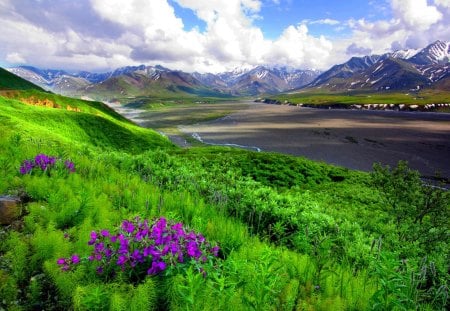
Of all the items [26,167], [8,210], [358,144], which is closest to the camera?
[8,210]

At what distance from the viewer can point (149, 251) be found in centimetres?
567

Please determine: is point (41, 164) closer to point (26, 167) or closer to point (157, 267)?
point (26, 167)

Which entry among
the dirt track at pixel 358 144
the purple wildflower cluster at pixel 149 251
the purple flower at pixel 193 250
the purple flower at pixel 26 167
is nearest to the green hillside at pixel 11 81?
the dirt track at pixel 358 144

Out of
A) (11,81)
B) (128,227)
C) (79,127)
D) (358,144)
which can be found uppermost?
(11,81)

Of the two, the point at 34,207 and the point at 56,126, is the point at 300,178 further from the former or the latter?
the point at 56,126

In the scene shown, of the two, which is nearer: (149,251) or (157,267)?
(157,267)

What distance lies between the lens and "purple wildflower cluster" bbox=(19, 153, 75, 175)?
1077 cm

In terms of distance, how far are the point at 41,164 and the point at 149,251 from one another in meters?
7.73

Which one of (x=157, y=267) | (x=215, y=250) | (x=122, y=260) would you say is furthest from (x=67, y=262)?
(x=215, y=250)

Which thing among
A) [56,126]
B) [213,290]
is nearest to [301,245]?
[213,290]

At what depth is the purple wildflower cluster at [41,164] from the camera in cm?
1077

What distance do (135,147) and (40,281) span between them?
56.4 meters

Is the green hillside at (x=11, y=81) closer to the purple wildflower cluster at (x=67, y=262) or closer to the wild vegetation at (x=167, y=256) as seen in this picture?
the wild vegetation at (x=167, y=256)

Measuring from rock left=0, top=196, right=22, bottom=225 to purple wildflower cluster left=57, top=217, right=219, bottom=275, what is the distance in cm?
303
